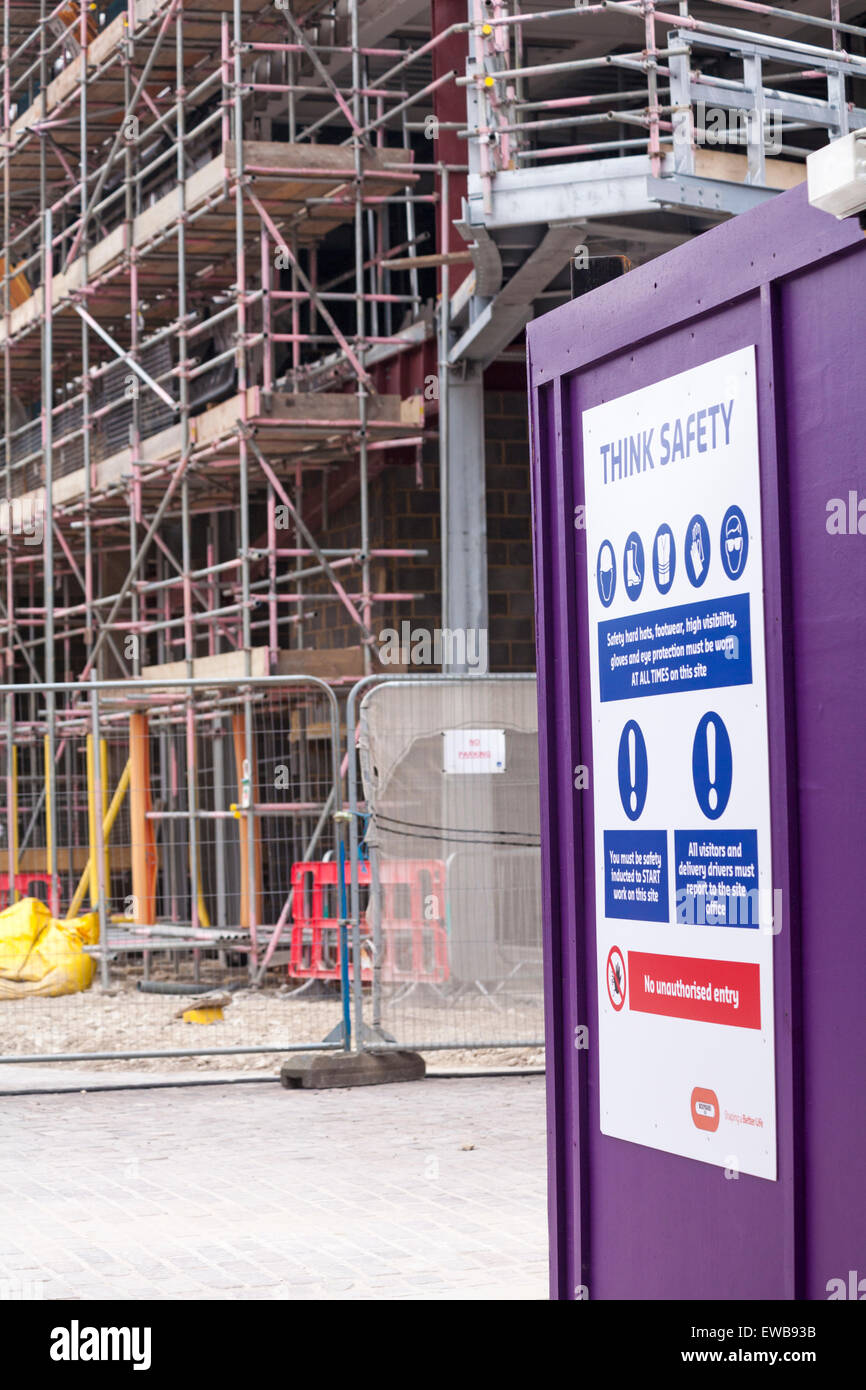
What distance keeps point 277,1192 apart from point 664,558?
15.8ft

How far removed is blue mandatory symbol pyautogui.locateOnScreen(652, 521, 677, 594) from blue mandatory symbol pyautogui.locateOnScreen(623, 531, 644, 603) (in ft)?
0.21

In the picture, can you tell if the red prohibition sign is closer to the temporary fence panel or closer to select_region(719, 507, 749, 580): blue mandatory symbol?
select_region(719, 507, 749, 580): blue mandatory symbol

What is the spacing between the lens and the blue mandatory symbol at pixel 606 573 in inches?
180

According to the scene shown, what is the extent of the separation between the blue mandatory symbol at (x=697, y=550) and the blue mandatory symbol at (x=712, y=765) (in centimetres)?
31

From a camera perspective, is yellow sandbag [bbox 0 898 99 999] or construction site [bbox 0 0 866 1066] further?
yellow sandbag [bbox 0 898 99 999]

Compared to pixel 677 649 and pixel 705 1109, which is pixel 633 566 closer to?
pixel 677 649

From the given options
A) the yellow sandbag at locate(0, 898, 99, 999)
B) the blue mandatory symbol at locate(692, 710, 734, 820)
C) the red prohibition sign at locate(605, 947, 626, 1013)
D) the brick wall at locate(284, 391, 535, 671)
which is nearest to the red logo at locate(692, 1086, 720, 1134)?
the red prohibition sign at locate(605, 947, 626, 1013)

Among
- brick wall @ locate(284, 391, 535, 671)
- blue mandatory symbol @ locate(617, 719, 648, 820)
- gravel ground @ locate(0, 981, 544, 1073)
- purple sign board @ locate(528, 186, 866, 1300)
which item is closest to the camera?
purple sign board @ locate(528, 186, 866, 1300)

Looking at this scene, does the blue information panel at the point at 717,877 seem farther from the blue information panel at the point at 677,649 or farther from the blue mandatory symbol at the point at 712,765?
the blue information panel at the point at 677,649

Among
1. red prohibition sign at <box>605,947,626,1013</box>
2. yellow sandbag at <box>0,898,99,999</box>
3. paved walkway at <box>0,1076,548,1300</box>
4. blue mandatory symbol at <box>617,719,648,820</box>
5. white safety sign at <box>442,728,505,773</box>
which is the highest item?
white safety sign at <box>442,728,505,773</box>

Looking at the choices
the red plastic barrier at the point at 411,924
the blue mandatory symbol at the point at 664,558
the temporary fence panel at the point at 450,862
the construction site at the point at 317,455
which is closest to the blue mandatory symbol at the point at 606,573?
the blue mandatory symbol at the point at 664,558

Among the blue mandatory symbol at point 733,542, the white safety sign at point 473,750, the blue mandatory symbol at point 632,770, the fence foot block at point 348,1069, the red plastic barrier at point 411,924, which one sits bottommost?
the fence foot block at point 348,1069

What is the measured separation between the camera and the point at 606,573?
461 cm

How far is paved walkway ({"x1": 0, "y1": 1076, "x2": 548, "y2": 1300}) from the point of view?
6.65m
